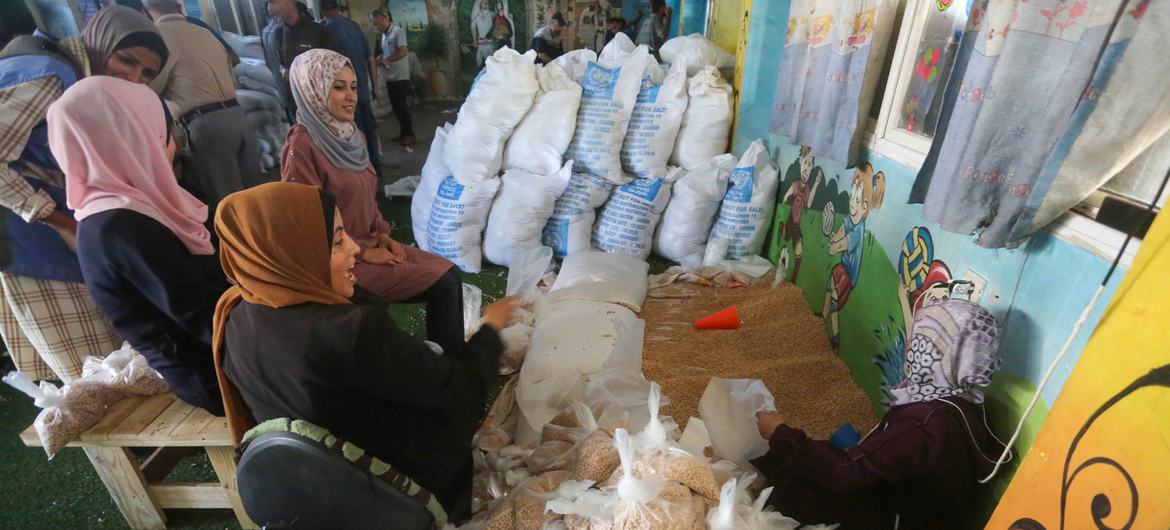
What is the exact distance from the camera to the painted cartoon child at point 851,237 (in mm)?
1896

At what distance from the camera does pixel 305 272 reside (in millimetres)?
1052

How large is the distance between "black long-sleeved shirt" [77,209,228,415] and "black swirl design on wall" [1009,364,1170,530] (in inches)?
68.3

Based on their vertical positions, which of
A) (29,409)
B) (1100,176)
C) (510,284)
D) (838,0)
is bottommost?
(29,409)

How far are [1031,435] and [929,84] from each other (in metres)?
1.13

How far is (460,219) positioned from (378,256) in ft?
3.20

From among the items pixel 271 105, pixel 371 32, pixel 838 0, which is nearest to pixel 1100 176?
pixel 838 0

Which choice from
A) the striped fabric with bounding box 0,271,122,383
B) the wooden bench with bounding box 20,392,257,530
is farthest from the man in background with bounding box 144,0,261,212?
the wooden bench with bounding box 20,392,257,530

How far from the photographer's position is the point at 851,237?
2.05 m

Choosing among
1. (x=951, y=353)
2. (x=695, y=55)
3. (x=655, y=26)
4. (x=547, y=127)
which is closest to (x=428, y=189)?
(x=547, y=127)

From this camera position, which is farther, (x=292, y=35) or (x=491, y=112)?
(x=292, y=35)

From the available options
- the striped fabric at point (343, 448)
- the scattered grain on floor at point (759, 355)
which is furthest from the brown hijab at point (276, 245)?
the scattered grain on floor at point (759, 355)

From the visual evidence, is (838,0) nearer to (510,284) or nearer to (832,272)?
(832,272)

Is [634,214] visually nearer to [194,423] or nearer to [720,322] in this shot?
[720,322]

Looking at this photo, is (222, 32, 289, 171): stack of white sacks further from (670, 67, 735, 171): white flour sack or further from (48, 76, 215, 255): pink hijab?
(670, 67, 735, 171): white flour sack
